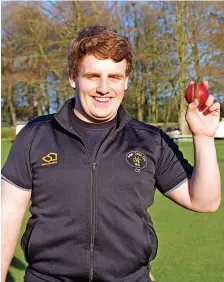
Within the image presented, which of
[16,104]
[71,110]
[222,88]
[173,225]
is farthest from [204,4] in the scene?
[71,110]

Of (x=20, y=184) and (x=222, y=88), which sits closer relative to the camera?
(x=20, y=184)

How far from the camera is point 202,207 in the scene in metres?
2.41

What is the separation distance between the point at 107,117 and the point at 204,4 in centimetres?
2935

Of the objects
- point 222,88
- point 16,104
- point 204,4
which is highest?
point 204,4

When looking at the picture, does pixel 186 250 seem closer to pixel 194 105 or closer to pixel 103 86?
pixel 194 105

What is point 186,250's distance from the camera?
18.1 ft

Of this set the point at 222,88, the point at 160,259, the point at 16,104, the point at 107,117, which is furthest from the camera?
the point at 16,104

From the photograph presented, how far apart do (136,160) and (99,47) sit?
0.57 m

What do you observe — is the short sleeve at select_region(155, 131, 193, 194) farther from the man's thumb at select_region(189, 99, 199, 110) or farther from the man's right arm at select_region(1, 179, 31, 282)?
the man's right arm at select_region(1, 179, 31, 282)

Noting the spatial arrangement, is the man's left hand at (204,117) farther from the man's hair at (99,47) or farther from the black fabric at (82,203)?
the man's hair at (99,47)

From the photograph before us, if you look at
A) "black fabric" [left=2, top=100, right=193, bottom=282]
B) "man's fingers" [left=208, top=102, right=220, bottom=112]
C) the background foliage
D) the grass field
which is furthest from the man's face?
the background foliage

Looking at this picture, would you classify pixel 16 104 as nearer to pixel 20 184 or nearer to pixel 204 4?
pixel 204 4

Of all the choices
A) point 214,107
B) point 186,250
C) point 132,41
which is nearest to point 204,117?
point 214,107

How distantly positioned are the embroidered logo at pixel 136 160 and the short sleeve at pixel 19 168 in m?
0.48
